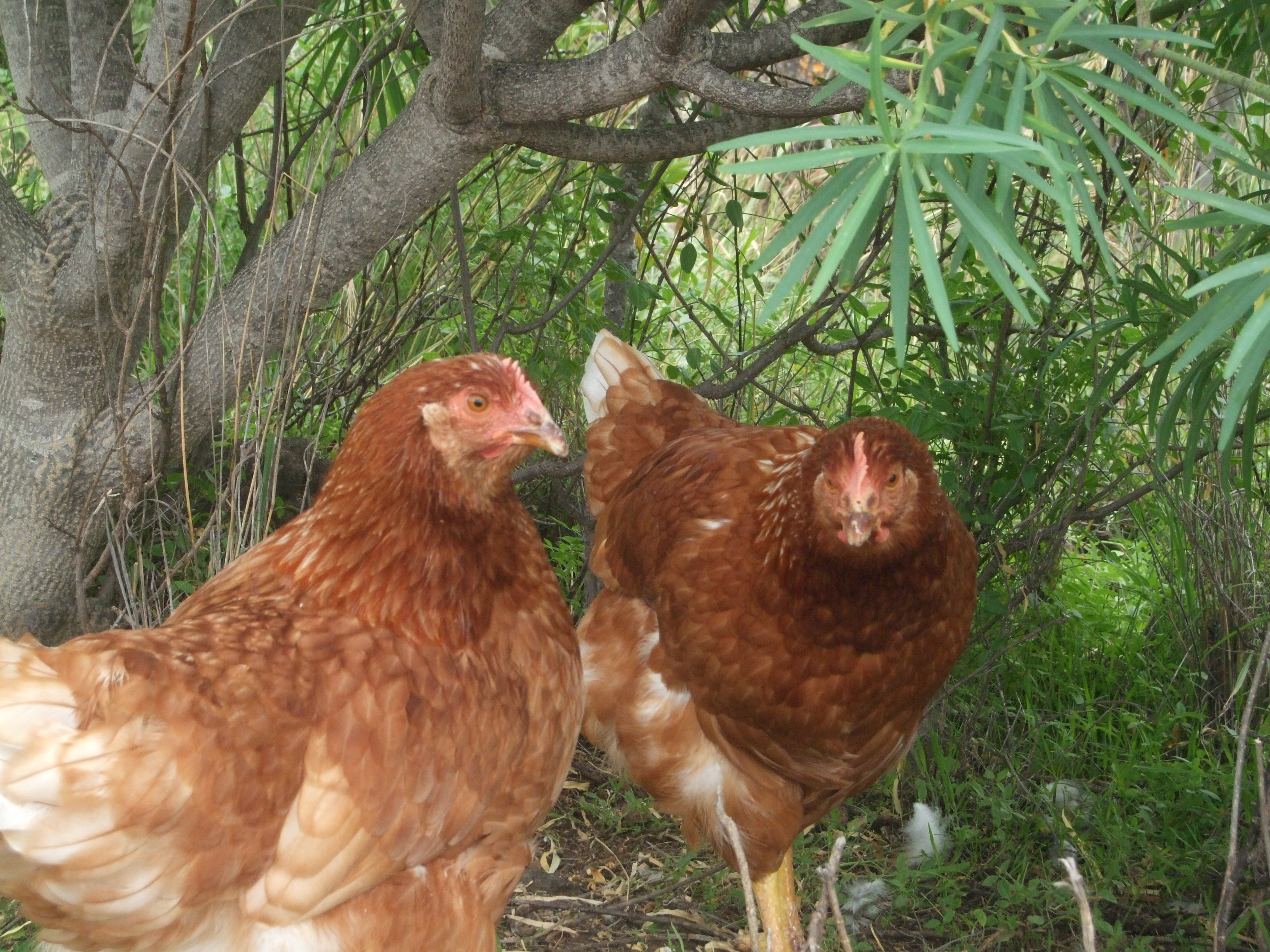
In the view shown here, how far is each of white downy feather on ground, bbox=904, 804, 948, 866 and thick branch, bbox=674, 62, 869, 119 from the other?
1.74 metres

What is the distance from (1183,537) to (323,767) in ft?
7.89

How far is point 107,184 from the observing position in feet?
8.21

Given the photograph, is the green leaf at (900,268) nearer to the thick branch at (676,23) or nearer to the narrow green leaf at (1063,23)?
the narrow green leaf at (1063,23)

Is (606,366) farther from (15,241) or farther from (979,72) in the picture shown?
(979,72)

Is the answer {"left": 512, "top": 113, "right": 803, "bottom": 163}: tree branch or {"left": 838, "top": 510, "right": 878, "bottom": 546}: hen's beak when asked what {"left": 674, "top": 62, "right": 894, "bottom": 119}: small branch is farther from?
{"left": 838, "top": 510, "right": 878, "bottom": 546}: hen's beak

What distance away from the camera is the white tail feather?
3.07 metres

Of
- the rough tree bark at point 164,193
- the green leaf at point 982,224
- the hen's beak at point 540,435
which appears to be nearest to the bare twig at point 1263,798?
the green leaf at point 982,224

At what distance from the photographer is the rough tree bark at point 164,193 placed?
7.73 feet

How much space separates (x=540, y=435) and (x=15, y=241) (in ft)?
5.04

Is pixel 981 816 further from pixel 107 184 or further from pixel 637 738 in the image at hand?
pixel 107 184

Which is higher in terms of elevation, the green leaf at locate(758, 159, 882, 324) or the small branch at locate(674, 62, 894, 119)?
→ the small branch at locate(674, 62, 894, 119)

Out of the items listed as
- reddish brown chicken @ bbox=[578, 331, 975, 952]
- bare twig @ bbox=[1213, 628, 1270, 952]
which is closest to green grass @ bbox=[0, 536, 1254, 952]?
reddish brown chicken @ bbox=[578, 331, 975, 952]

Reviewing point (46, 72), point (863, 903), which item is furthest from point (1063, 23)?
point (46, 72)

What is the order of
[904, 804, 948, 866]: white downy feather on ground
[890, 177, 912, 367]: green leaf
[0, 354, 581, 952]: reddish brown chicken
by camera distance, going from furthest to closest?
[904, 804, 948, 866]: white downy feather on ground → [0, 354, 581, 952]: reddish brown chicken → [890, 177, 912, 367]: green leaf
